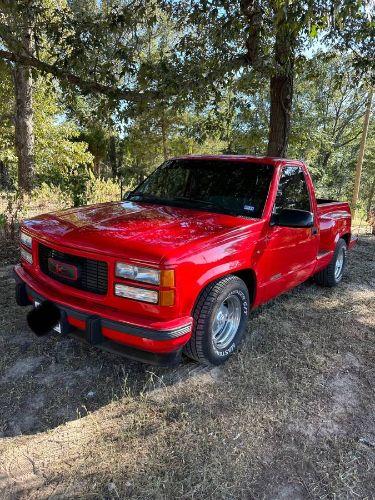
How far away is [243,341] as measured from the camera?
151 inches

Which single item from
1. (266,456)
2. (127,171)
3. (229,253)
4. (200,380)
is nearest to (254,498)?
(266,456)

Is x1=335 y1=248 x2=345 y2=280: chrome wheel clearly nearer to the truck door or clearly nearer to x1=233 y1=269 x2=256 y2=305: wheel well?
the truck door

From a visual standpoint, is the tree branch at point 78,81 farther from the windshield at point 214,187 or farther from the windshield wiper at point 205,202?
the windshield wiper at point 205,202

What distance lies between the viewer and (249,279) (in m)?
3.63

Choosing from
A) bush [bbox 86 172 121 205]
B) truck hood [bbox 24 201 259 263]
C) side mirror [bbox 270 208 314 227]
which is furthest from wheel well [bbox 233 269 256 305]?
bush [bbox 86 172 121 205]

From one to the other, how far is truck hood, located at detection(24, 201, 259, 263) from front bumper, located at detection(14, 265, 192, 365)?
0.48m

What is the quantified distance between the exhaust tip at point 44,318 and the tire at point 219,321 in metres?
A: 1.06

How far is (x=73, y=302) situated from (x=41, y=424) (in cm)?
87

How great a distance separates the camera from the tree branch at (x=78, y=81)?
→ 18.0ft

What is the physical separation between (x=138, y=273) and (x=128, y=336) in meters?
0.45

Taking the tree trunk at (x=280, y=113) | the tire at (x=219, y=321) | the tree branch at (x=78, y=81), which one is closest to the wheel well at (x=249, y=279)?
the tire at (x=219, y=321)

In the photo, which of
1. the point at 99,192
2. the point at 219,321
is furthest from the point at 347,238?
the point at 99,192

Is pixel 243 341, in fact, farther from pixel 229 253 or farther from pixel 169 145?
pixel 169 145

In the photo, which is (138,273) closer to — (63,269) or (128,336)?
(128,336)
